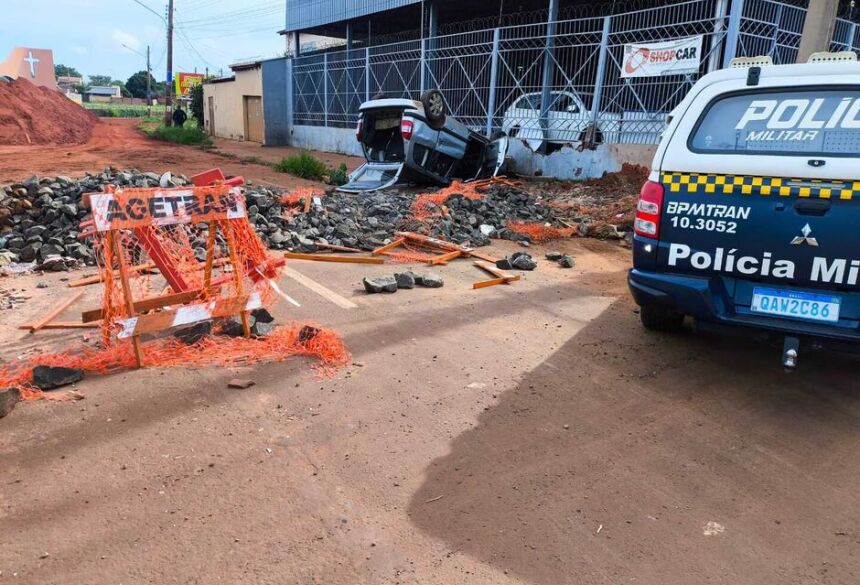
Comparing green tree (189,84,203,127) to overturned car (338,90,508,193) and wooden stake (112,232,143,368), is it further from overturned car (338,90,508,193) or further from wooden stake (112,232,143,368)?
wooden stake (112,232,143,368)

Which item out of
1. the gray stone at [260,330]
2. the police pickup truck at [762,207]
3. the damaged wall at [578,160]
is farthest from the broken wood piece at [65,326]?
the damaged wall at [578,160]

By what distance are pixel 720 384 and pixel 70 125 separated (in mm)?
37562

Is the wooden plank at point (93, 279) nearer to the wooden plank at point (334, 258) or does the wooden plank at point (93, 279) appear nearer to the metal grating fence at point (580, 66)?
the wooden plank at point (334, 258)

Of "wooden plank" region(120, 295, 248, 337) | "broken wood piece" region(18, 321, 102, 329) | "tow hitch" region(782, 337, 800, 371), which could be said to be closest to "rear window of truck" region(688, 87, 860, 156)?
"tow hitch" region(782, 337, 800, 371)

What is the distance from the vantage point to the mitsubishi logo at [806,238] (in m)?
3.54

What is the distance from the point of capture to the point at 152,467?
3143mm

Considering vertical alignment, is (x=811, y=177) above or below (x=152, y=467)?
above

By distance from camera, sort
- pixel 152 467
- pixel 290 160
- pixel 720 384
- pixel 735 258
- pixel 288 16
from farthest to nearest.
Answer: pixel 288 16, pixel 290 160, pixel 720 384, pixel 735 258, pixel 152 467

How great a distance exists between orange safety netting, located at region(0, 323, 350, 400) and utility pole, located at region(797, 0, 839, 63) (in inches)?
312

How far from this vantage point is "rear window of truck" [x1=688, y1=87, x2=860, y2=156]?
11.8ft

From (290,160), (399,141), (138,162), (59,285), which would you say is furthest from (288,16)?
(59,285)

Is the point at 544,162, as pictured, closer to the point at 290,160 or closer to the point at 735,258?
the point at 290,160

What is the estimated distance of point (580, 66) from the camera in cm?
1462

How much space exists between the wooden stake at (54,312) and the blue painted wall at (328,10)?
61.0 ft
